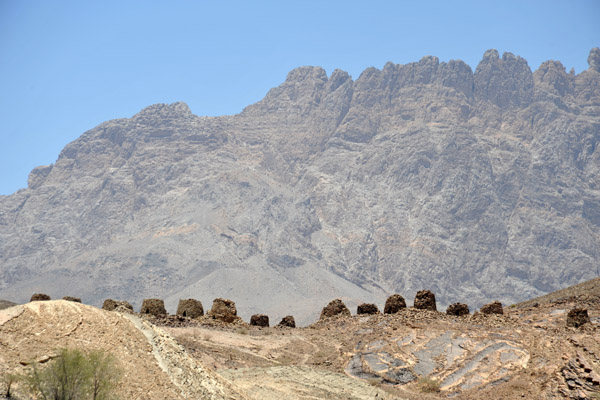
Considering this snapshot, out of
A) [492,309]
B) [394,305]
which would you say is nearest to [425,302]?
[394,305]

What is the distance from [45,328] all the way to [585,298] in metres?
35.5

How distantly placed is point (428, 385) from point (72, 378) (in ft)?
63.9

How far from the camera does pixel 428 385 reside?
3400 centimetres

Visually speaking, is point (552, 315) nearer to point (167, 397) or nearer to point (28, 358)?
point (167, 397)

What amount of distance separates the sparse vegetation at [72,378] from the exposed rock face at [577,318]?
26.5m

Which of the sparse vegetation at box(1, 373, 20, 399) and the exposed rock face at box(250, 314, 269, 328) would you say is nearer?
the sparse vegetation at box(1, 373, 20, 399)

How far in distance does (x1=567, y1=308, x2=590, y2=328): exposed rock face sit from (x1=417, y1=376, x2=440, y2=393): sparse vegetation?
8.78 meters

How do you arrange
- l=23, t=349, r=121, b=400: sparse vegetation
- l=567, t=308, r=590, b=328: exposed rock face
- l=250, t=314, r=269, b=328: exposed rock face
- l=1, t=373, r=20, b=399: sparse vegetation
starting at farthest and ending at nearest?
1. l=250, t=314, r=269, b=328: exposed rock face
2. l=567, t=308, r=590, b=328: exposed rock face
3. l=23, t=349, r=121, b=400: sparse vegetation
4. l=1, t=373, r=20, b=399: sparse vegetation

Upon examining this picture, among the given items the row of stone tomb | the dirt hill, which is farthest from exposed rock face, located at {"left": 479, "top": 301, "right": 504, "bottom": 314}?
the dirt hill

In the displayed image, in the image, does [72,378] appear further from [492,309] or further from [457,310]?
[492,309]

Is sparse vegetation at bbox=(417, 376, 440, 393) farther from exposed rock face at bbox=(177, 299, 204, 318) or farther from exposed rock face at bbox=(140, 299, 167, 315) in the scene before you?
exposed rock face at bbox=(177, 299, 204, 318)

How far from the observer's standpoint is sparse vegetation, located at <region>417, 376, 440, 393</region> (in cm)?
3381

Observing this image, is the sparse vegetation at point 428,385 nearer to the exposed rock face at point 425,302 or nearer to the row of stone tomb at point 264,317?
the row of stone tomb at point 264,317

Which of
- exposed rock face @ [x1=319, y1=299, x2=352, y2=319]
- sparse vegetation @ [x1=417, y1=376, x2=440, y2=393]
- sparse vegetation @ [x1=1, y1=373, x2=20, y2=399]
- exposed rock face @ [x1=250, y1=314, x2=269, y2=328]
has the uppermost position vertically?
exposed rock face @ [x1=319, y1=299, x2=352, y2=319]
